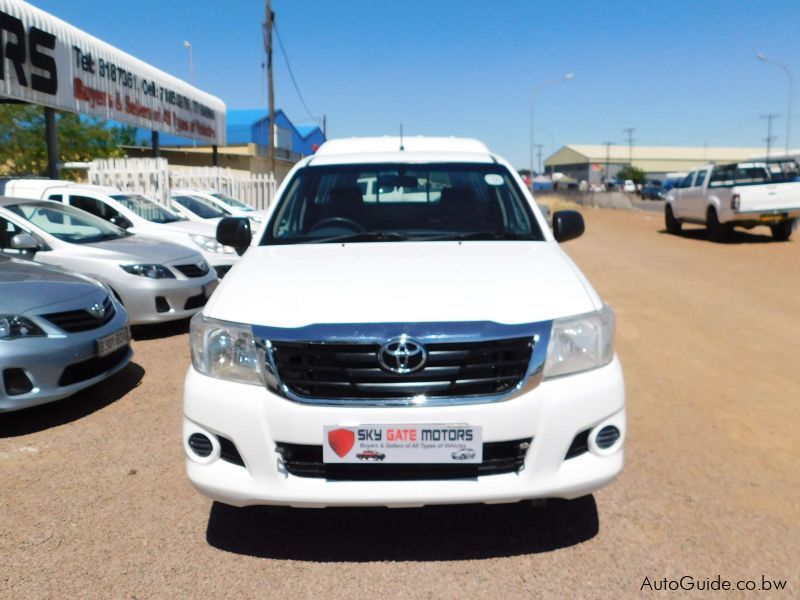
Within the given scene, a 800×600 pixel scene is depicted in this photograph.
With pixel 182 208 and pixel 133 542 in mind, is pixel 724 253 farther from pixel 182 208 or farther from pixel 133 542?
pixel 133 542

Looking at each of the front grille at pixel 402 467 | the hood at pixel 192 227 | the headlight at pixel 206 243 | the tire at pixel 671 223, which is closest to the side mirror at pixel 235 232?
the front grille at pixel 402 467

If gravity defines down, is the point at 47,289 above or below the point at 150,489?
above

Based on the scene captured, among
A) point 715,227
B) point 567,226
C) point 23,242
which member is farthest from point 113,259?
point 715,227

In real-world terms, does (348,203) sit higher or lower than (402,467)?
higher

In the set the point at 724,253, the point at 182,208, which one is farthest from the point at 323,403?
the point at 724,253

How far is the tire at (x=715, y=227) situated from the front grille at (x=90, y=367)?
1502 cm

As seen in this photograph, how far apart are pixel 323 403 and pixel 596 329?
1.11m

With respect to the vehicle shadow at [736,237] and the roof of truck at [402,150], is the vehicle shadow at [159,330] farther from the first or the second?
the vehicle shadow at [736,237]

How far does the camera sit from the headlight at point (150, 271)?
7.21m

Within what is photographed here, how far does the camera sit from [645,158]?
13238 cm

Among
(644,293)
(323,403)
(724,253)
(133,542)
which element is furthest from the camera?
(724,253)

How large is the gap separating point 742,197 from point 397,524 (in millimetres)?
14794

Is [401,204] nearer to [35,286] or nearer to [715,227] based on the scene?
[35,286]

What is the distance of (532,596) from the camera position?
107 inches
